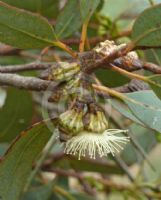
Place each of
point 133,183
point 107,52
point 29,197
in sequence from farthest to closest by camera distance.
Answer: point 133,183
point 29,197
point 107,52

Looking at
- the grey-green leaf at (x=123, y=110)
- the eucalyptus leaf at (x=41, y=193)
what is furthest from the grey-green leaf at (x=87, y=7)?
the eucalyptus leaf at (x=41, y=193)

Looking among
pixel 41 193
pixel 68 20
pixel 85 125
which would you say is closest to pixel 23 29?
pixel 85 125

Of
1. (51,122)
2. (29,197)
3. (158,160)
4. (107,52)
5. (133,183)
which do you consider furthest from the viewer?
(158,160)

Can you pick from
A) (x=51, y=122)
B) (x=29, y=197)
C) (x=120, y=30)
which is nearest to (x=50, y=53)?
(x=120, y=30)

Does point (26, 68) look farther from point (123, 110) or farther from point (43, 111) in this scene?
point (123, 110)

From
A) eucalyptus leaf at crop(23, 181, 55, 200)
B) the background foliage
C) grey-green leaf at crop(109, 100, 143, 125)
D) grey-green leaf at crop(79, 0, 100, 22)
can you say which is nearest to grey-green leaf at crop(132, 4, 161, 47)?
the background foliage

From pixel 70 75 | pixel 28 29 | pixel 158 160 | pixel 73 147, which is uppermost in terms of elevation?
pixel 28 29

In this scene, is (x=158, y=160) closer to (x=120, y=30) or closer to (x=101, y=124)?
(x=120, y=30)
